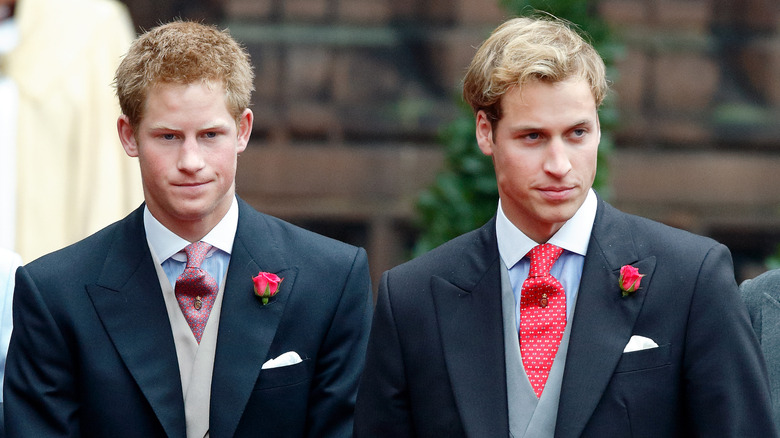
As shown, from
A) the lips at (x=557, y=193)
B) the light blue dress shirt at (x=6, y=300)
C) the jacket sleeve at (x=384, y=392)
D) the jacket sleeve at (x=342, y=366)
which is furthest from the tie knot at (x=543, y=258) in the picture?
the light blue dress shirt at (x=6, y=300)

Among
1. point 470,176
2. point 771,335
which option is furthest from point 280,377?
point 470,176

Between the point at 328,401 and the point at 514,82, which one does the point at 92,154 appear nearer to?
the point at 328,401

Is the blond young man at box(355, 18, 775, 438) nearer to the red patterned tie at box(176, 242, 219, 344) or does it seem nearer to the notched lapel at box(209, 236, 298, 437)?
the notched lapel at box(209, 236, 298, 437)

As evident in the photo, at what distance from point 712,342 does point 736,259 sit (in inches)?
190

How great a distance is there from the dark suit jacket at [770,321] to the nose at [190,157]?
54.6 inches

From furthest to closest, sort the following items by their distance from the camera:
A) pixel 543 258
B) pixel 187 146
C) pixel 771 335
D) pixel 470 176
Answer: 1. pixel 470 176
2. pixel 771 335
3. pixel 187 146
4. pixel 543 258

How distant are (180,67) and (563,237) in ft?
3.27

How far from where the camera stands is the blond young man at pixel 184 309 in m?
3.46

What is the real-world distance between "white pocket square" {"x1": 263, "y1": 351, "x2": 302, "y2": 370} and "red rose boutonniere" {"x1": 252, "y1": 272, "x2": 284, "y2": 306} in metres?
0.14

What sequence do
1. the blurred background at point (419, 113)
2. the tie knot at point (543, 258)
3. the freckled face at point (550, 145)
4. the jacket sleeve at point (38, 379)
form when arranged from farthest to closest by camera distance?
the blurred background at point (419, 113)
the jacket sleeve at point (38, 379)
the tie knot at point (543, 258)
the freckled face at point (550, 145)

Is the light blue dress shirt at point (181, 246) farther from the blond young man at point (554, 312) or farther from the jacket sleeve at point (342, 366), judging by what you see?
the blond young man at point (554, 312)

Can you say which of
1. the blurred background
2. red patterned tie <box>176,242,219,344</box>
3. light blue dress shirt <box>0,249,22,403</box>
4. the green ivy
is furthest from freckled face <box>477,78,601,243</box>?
the blurred background

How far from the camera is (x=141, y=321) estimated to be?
11.6 ft

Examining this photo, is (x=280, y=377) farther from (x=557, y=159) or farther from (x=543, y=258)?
(x=557, y=159)
